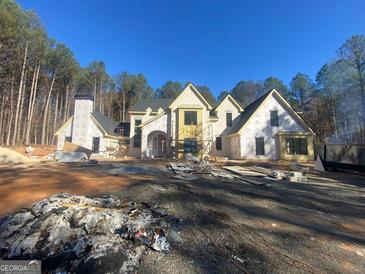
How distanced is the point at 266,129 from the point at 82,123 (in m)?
20.5

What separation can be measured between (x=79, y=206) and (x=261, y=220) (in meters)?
4.26

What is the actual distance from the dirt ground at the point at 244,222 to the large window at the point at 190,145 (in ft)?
43.7

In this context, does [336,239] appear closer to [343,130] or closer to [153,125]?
[153,125]

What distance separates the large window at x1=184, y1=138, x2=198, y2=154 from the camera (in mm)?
22297

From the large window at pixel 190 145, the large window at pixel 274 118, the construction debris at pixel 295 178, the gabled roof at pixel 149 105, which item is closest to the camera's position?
the construction debris at pixel 295 178

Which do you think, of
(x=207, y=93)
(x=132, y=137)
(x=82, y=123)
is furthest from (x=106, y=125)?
(x=207, y=93)

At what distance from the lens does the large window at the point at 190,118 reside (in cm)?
2273

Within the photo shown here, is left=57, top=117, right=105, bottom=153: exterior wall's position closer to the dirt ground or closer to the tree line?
the tree line

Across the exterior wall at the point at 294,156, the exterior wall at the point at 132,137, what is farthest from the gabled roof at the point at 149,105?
the exterior wall at the point at 294,156

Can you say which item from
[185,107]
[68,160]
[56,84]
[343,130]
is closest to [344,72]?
[343,130]

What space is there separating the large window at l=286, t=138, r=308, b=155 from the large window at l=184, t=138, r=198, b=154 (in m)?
9.42

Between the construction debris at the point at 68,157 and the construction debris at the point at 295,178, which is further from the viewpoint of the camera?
the construction debris at the point at 68,157

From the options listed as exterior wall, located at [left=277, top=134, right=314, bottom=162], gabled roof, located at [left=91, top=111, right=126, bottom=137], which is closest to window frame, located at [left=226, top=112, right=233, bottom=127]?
exterior wall, located at [left=277, top=134, right=314, bottom=162]

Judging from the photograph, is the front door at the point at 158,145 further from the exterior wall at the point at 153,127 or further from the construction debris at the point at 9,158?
the construction debris at the point at 9,158
